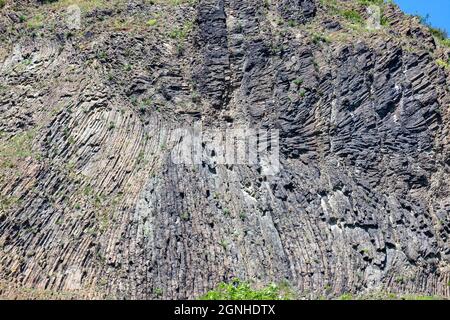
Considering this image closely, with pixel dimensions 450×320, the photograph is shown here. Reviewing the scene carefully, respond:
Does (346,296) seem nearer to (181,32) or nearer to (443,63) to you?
(443,63)

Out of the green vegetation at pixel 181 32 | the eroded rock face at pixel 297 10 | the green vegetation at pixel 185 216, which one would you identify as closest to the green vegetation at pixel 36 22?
the green vegetation at pixel 181 32

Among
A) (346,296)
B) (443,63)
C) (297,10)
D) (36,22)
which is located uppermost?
(297,10)

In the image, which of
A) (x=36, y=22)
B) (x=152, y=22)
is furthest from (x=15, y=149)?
(x=152, y=22)

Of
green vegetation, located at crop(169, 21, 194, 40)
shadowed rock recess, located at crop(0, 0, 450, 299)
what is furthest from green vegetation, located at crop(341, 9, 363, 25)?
green vegetation, located at crop(169, 21, 194, 40)

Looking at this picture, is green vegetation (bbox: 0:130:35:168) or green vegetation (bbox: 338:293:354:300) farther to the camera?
green vegetation (bbox: 0:130:35:168)

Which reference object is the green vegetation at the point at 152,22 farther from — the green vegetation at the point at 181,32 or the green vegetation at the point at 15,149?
the green vegetation at the point at 15,149

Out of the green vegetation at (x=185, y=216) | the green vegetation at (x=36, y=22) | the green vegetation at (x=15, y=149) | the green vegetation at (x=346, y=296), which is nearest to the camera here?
the green vegetation at (x=346, y=296)

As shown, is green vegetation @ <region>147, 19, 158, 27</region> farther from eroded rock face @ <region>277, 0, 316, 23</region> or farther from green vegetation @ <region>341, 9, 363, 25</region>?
green vegetation @ <region>341, 9, 363, 25</region>
